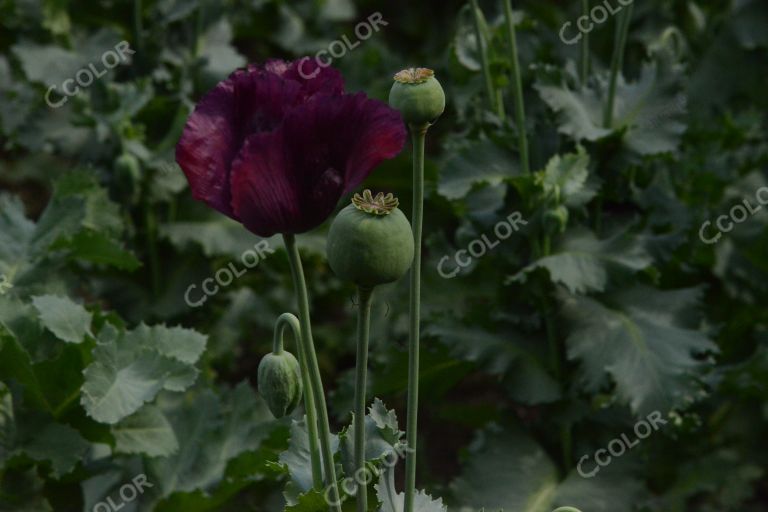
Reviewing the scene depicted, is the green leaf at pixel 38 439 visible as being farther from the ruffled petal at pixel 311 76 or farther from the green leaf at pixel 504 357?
the ruffled petal at pixel 311 76

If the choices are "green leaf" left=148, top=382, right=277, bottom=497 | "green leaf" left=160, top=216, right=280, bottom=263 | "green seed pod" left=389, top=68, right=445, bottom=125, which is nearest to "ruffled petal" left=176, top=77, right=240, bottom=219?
"green seed pod" left=389, top=68, right=445, bottom=125

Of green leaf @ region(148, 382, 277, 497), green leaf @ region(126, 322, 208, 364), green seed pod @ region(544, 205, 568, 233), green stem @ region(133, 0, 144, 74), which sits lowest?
green leaf @ region(148, 382, 277, 497)

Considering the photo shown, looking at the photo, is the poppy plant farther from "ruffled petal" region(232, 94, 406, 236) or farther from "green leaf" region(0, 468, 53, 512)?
"green leaf" region(0, 468, 53, 512)

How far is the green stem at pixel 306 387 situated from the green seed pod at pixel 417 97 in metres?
0.30

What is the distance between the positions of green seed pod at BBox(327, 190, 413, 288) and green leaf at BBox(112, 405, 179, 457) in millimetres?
1124

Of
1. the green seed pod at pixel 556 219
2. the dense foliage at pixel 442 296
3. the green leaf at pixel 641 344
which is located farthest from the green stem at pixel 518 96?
the green leaf at pixel 641 344

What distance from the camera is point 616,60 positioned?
9.05 ft

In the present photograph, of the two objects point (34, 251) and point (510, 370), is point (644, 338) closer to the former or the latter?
point (510, 370)

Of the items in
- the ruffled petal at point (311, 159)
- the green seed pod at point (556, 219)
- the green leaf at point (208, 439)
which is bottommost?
the ruffled petal at point (311, 159)

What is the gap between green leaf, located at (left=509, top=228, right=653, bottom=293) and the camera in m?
2.62

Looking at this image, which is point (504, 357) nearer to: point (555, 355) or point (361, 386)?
point (555, 355)

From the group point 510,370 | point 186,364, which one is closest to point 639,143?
point 510,370

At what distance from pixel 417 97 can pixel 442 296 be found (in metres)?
1.67

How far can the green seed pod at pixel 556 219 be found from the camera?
2.59 meters
